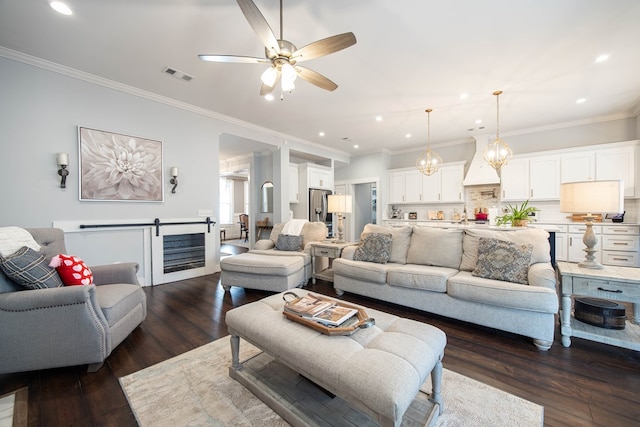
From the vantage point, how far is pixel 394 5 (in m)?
2.16

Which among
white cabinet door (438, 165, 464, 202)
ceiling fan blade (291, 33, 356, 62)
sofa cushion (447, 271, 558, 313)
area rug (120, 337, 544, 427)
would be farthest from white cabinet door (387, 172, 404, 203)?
area rug (120, 337, 544, 427)

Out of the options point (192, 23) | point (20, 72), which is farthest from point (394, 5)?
point (20, 72)

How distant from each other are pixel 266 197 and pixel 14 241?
4.55m

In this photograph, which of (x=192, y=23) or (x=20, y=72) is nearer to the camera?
(x=192, y=23)

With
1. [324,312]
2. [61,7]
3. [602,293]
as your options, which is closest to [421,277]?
[602,293]

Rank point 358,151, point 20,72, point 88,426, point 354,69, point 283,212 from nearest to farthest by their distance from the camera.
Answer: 1. point 88,426
2. point 20,72
3. point 354,69
4. point 283,212
5. point 358,151

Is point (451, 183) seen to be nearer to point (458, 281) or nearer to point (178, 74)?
point (458, 281)

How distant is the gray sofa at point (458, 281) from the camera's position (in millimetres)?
2121

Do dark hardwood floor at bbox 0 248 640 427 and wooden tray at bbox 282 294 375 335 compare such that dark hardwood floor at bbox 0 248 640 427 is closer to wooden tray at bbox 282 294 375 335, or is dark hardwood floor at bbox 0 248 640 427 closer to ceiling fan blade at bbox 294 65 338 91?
wooden tray at bbox 282 294 375 335

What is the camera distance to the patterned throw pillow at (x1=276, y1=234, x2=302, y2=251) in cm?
409

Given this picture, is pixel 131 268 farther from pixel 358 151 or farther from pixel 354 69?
pixel 358 151

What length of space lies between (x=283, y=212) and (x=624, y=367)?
515 cm

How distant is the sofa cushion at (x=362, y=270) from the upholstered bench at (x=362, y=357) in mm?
1281

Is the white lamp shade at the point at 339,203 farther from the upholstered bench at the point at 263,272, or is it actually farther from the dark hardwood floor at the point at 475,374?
the dark hardwood floor at the point at 475,374
